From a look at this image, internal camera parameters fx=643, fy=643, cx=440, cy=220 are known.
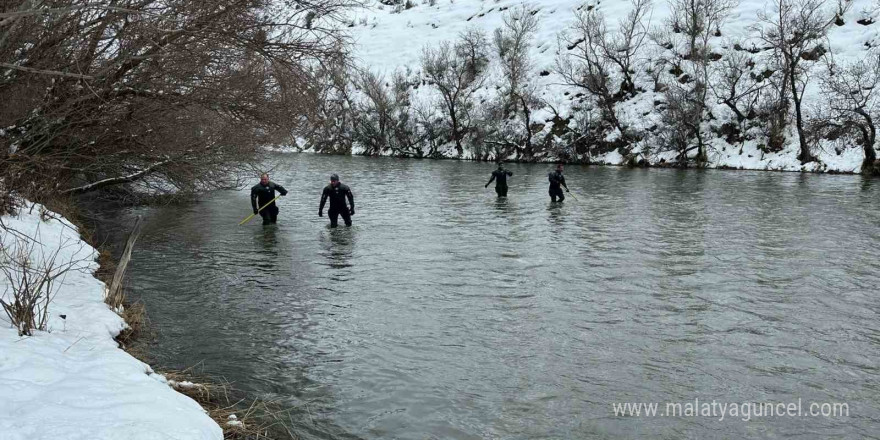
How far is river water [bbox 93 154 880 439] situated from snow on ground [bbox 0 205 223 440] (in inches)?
45.1

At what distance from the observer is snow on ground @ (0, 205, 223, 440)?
4426mm

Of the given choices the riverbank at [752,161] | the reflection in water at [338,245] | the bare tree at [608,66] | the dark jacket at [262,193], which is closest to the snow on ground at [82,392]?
the reflection in water at [338,245]

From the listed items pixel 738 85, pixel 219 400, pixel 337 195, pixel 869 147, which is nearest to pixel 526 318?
pixel 219 400

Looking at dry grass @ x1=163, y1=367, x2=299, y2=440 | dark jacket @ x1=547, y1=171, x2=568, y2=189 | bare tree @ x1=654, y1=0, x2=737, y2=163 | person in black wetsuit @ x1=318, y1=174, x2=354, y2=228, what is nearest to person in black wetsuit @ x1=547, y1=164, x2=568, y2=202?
dark jacket @ x1=547, y1=171, x2=568, y2=189

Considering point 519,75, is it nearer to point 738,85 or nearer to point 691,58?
point 691,58

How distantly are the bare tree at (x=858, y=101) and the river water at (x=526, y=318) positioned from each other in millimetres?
19426

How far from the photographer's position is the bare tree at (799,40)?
41.1 m

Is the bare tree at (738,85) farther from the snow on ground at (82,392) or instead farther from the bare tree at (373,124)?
the snow on ground at (82,392)

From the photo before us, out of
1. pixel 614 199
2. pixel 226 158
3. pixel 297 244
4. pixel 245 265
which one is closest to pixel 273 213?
pixel 226 158

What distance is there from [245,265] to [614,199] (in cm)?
1605

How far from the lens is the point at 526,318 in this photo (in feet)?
31.5

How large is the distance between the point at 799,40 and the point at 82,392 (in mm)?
48491

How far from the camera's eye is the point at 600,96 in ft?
175

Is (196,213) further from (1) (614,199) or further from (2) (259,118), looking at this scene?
(1) (614,199)
